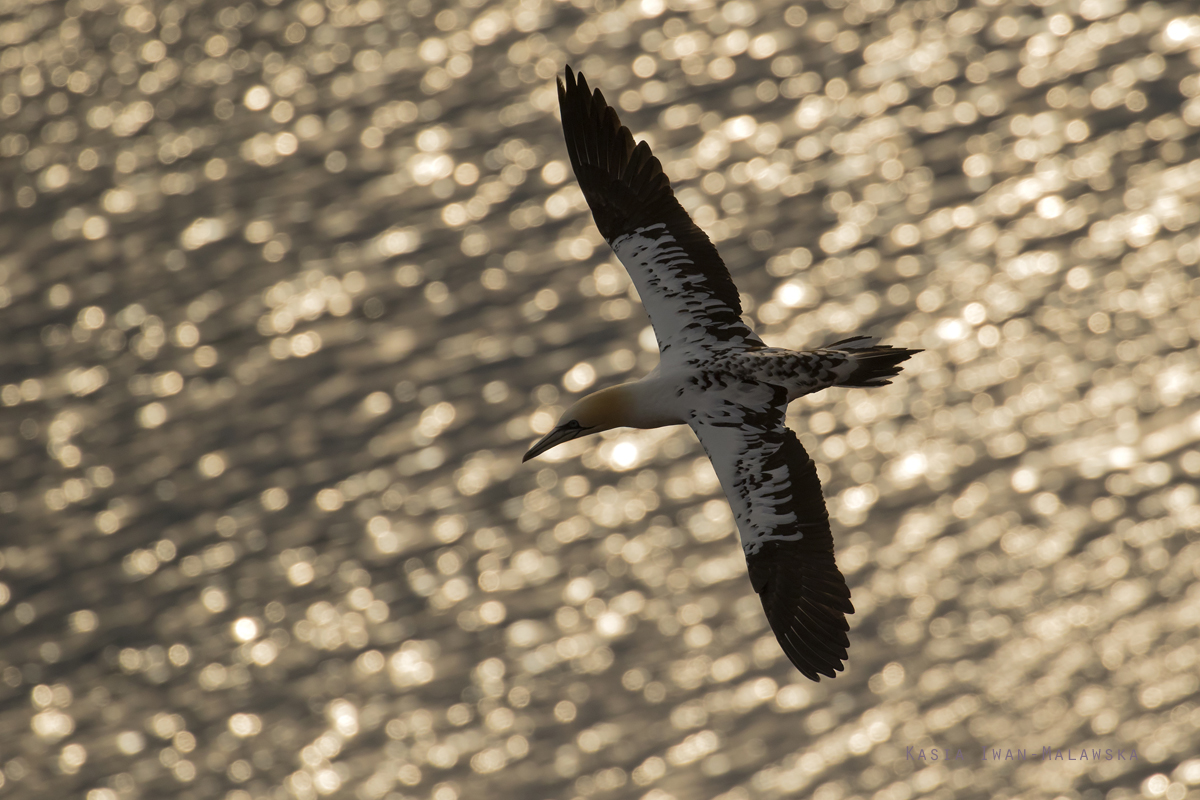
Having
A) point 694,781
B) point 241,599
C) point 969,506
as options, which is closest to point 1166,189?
point 969,506

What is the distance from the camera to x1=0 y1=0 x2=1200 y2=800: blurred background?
24766 millimetres

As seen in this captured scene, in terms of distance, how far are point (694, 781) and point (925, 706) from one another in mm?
4133

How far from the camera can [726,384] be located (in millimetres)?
12234

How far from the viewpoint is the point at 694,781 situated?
2414cm

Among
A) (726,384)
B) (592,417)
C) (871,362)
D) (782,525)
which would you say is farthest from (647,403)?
(871,362)

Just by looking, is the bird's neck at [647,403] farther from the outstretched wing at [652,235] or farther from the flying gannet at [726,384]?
the outstretched wing at [652,235]

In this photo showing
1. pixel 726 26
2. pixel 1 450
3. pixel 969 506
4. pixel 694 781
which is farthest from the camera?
pixel 726 26

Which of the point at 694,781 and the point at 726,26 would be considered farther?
the point at 726,26

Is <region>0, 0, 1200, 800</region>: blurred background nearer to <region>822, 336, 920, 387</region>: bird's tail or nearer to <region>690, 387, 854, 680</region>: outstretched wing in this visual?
<region>690, 387, 854, 680</region>: outstretched wing

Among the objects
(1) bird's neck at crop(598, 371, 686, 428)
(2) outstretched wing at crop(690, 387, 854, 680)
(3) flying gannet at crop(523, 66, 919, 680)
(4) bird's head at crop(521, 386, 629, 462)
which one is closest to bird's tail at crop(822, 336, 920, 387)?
(3) flying gannet at crop(523, 66, 919, 680)

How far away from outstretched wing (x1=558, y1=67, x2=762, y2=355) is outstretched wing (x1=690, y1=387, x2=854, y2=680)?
2.47ft

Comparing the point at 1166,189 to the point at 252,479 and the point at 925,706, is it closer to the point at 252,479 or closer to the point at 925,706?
the point at 925,706

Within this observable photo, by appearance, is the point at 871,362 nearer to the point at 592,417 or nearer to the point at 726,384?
the point at 726,384

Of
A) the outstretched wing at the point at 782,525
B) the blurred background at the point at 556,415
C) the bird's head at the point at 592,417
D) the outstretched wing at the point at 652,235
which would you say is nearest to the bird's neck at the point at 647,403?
the bird's head at the point at 592,417
